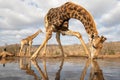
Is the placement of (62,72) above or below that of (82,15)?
below

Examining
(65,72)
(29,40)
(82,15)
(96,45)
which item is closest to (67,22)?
(82,15)

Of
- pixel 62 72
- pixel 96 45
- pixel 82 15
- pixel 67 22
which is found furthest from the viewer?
pixel 67 22

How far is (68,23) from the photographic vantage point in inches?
1016

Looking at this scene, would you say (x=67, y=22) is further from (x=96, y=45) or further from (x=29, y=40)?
(x=29, y=40)

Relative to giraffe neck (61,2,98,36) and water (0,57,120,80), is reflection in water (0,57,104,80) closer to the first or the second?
water (0,57,120,80)

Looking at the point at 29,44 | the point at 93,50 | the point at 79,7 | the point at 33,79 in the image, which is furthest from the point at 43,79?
the point at 29,44

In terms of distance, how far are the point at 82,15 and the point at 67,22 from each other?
3595 mm

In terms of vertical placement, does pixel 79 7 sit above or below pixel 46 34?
above

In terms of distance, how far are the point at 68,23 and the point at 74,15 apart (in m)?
2.60

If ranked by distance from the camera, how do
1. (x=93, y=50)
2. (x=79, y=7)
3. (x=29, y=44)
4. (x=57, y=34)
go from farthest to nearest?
(x=29, y=44), (x=57, y=34), (x=79, y=7), (x=93, y=50)

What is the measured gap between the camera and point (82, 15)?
22.2 metres

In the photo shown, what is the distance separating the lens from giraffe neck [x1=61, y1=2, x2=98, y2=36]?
20772mm

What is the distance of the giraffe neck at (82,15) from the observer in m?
20.8

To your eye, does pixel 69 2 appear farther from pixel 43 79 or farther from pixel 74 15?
pixel 43 79
